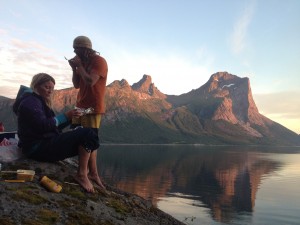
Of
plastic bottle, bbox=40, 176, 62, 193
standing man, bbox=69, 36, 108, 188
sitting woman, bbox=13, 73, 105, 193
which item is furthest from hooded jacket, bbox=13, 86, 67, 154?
plastic bottle, bbox=40, 176, 62, 193

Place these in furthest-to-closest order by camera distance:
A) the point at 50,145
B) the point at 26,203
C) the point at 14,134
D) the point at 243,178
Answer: the point at 243,178, the point at 14,134, the point at 50,145, the point at 26,203

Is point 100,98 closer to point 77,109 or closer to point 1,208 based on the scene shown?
point 77,109

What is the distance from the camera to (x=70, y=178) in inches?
321

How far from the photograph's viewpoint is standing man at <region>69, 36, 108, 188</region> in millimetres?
8477

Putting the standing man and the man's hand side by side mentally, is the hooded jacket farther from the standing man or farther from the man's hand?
the man's hand

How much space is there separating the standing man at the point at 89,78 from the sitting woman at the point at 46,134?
0.41 m

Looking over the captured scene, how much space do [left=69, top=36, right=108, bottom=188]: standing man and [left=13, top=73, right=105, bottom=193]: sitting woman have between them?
16.1 inches

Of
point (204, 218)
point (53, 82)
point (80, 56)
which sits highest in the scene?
point (80, 56)

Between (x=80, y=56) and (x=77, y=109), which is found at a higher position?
(x=80, y=56)

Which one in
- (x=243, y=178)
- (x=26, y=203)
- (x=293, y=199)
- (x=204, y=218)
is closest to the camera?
(x=26, y=203)

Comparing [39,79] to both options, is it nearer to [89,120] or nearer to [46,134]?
[46,134]

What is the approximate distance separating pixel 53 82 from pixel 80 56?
1042 millimetres

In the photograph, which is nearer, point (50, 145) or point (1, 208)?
point (1, 208)

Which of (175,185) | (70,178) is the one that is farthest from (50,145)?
(175,185)
